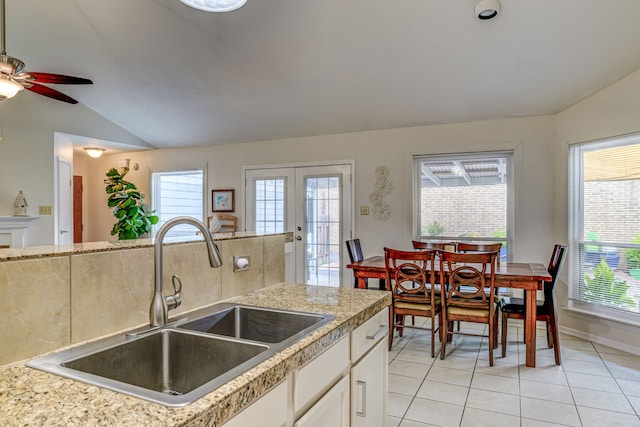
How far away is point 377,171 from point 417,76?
1.42m

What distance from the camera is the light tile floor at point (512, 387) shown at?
242 cm

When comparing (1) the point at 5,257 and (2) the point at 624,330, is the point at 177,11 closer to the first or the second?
(1) the point at 5,257

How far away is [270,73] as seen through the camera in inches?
161

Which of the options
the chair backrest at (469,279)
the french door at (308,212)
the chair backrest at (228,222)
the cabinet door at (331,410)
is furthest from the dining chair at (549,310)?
the chair backrest at (228,222)

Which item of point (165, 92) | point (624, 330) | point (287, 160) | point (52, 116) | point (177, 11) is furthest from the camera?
point (287, 160)

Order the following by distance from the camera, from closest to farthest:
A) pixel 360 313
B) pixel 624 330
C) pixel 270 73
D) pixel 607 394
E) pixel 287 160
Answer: pixel 360 313
pixel 607 394
pixel 624 330
pixel 270 73
pixel 287 160

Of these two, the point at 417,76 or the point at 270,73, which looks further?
the point at 270,73

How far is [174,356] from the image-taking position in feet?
4.01

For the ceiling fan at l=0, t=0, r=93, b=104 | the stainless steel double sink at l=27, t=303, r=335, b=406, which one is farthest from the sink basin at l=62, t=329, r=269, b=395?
the ceiling fan at l=0, t=0, r=93, b=104

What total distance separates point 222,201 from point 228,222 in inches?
13.6

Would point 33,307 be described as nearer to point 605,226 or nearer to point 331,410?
point 331,410

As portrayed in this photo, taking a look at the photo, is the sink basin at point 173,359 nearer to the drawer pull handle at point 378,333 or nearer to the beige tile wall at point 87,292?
the beige tile wall at point 87,292

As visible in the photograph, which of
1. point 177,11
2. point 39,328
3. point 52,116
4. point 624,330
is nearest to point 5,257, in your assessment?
point 39,328

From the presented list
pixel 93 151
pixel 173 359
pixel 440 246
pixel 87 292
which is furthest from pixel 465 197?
pixel 93 151
